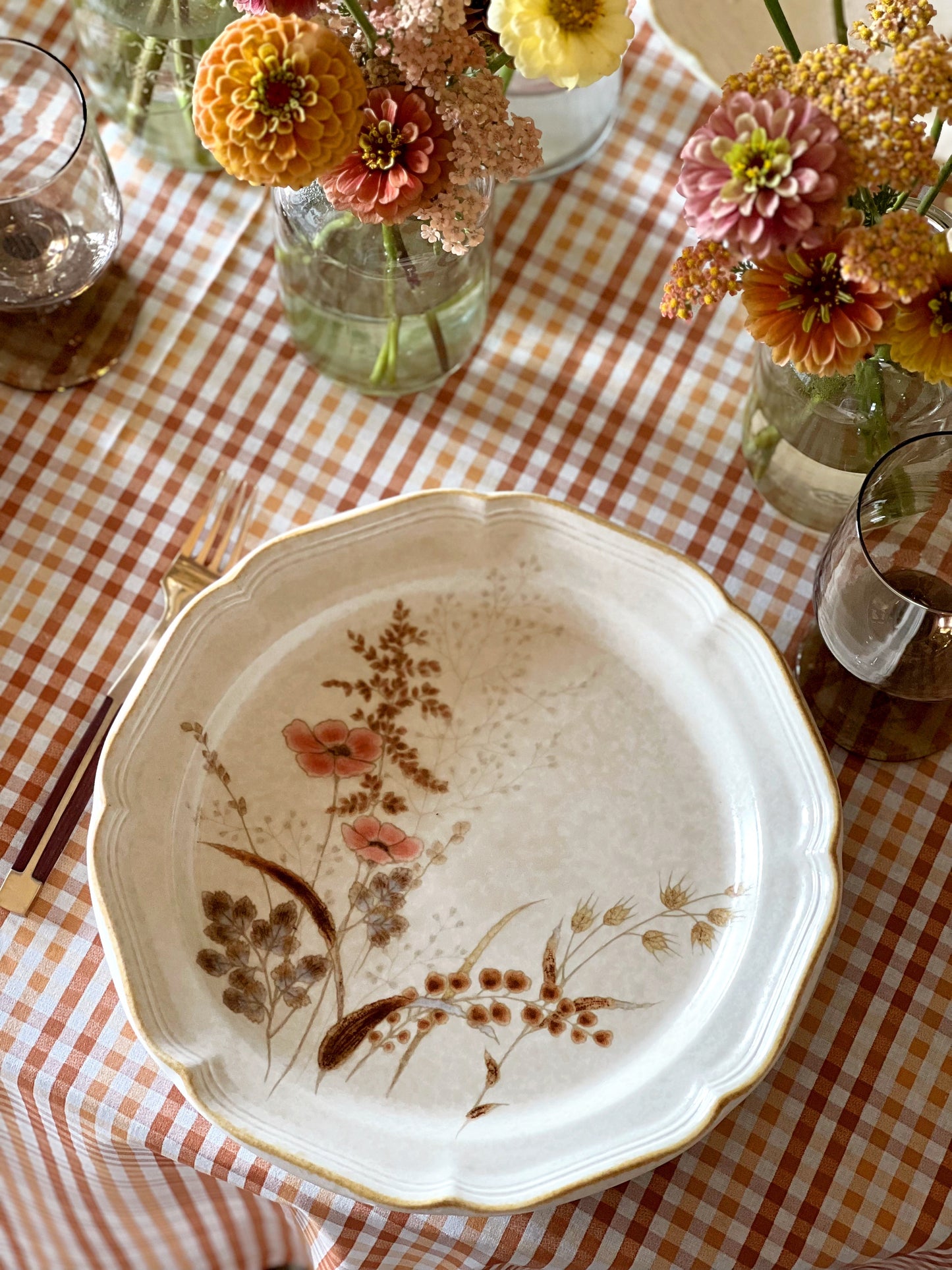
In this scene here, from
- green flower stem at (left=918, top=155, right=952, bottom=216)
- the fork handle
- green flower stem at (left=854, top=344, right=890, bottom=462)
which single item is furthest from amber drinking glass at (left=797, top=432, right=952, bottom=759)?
the fork handle

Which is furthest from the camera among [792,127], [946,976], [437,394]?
[437,394]

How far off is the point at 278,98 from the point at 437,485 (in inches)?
17.1

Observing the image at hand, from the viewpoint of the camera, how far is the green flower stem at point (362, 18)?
1.85 feet

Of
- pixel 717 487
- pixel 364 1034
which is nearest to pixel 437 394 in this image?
pixel 717 487

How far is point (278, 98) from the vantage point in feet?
1.72

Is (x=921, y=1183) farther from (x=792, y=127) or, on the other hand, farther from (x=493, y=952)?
(x=792, y=127)

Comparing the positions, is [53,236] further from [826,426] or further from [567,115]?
[826,426]

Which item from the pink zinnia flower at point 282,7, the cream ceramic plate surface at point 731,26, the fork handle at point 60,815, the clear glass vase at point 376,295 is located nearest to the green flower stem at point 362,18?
the pink zinnia flower at point 282,7

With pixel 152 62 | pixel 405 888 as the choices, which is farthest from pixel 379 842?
pixel 152 62

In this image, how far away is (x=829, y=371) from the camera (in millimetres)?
578

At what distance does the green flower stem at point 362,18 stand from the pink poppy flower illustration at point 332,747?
46 centimetres

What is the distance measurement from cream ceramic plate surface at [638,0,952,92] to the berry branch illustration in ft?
1.42

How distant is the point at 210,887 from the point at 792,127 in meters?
0.60

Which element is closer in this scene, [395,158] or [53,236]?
[395,158]
